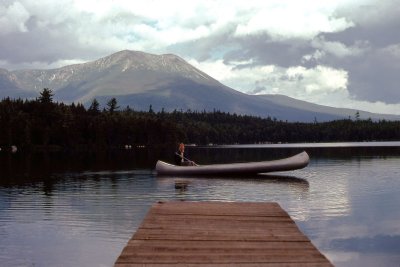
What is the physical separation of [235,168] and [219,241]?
45427 mm

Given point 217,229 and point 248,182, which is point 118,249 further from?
point 248,182

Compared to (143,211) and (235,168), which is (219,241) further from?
(235,168)

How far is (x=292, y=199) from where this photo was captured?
1577 inches

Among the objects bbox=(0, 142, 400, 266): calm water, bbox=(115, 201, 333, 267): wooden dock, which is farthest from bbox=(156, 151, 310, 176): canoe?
bbox=(115, 201, 333, 267): wooden dock

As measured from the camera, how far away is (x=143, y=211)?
33.3 m

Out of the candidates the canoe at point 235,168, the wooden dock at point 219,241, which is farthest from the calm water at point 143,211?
the wooden dock at point 219,241

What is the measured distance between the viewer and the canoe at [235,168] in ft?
202

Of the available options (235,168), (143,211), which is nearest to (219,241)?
(143,211)

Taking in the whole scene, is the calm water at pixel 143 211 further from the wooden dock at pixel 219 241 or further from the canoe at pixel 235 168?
the wooden dock at pixel 219 241

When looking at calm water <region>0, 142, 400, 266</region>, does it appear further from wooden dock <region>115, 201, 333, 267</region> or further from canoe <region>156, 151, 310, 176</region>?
wooden dock <region>115, 201, 333, 267</region>

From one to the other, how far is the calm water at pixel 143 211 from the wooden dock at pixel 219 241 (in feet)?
11.1

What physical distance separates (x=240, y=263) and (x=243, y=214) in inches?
328

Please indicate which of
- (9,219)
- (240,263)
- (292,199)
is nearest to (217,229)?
(240,263)

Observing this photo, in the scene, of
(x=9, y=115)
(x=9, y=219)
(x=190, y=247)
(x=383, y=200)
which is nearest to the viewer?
(x=190, y=247)
